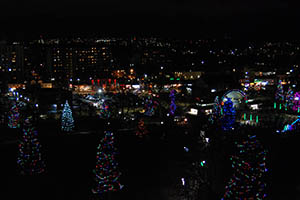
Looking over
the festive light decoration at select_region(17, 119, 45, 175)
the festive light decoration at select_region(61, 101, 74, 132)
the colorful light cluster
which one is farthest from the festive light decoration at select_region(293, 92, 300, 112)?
the festive light decoration at select_region(17, 119, 45, 175)

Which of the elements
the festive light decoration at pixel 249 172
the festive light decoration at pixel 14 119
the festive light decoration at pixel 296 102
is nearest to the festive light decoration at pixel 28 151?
the festive light decoration at pixel 249 172

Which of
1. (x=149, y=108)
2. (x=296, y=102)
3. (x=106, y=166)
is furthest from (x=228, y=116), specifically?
(x=106, y=166)

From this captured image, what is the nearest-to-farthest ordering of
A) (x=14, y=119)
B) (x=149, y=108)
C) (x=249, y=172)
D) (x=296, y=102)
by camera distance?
(x=249, y=172)
(x=14, y=119)
(x=296, y=102)
(x=149, y=108)

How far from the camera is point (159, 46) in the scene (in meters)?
82.0

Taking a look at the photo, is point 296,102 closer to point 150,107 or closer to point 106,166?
point 150,107

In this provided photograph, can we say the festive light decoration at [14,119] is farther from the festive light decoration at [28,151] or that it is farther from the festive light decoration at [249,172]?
the festive light decoration at [249,172]

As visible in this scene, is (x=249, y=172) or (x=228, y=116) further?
(x=228, y=116)

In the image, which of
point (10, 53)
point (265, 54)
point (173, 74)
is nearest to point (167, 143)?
point (173, 74)

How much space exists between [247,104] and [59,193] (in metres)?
20.8

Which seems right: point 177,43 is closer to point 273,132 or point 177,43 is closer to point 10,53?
point 10,53

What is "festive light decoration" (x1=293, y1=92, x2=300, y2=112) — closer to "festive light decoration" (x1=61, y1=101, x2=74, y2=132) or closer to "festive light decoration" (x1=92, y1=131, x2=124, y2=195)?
"festive light decoration" (x1=61, y1=101, x2=74, y2=132)

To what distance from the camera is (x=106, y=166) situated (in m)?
11.4

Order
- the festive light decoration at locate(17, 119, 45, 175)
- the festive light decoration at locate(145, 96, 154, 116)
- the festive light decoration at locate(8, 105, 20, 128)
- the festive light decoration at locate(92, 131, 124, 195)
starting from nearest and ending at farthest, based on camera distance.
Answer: the festive light decoration at locate(92, 131, 124, 195), the festive light decoration at locate(17, 119, 45, 175), the festive light decoration at locate(8, 105, 20, 128), the festive light decoration at locate(145, 96, 154, 116)

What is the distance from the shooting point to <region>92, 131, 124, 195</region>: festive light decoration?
37.0 ft
